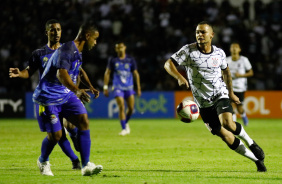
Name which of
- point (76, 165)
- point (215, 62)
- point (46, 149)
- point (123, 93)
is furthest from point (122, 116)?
point (46, 149)

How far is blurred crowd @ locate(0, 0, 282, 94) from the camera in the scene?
25328mm

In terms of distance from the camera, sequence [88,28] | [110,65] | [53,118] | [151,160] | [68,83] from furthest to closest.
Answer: [110,65], [151,160], [53,118], [88,28], [68,83]

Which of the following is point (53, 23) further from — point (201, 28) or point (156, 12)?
point (156, 12)

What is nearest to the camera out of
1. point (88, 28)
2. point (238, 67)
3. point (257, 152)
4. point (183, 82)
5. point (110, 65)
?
point (88, 28)

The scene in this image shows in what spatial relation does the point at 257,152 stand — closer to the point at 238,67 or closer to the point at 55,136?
the point at 55,136

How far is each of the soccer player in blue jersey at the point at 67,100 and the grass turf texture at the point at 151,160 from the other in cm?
43

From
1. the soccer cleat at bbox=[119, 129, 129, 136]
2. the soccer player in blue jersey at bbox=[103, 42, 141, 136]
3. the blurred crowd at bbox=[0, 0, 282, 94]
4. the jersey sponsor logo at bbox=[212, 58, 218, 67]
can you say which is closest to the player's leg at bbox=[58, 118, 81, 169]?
the jersey sponsor logo at bbox=[212, 58, 218, 67]

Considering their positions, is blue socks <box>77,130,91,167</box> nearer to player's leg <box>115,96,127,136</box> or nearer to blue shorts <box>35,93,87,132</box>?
blue shorts <box>35,93,87,132</box>

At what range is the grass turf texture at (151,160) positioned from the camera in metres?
8.09

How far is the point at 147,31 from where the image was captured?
26469 millimetres

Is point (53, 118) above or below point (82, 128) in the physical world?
above

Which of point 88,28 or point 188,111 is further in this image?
point 188,111

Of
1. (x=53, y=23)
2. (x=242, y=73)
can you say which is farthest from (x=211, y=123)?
(x=242, y=73)

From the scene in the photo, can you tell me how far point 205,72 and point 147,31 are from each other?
1744cm
